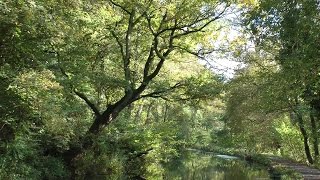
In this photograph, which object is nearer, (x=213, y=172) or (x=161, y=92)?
(x=161, y=92)

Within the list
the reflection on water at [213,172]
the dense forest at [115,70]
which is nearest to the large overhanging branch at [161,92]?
the dense forest at [115,70]

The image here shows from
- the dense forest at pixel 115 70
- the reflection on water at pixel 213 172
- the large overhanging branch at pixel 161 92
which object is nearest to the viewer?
the dense forest at pixel 115 70

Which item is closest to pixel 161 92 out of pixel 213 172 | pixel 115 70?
A: pixel 115 70

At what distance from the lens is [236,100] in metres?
26.3

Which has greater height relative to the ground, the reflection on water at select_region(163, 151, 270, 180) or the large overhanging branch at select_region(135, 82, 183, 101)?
the large overhanging branch at select_region(135, 82, 183, 101)

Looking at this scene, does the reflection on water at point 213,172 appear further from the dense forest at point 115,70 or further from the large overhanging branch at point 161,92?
the large overhanging branch at point 161,92

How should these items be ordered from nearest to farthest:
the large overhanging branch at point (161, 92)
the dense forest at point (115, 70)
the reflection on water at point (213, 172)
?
the dense forest at point (115, 70) < the large overhanging branch at point (161, 92) < the reflection on water at point (213, 172)

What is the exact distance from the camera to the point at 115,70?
661 inches

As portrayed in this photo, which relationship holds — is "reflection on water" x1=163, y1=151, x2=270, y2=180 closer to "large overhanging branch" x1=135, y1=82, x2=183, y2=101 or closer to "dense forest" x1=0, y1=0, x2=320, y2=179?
"dense forest" x1=0, y1=0, x2=320, y2=179

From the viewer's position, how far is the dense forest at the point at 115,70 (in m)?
8.02

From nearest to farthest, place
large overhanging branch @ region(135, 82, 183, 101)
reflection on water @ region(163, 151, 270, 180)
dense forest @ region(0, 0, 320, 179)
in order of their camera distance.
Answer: dense forest @ region(0, 0, 320, 179) < large overhanging branch @ region(135, 82, 183, 101) < reflection on water @ region(163, 151, 270, 180)

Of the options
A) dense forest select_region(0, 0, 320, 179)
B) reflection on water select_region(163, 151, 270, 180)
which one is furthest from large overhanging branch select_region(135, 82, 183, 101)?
reflection on water select_region(163, 151, 270, 180)

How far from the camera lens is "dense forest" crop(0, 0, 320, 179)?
8023 millimetres

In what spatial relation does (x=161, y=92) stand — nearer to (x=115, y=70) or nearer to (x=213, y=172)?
(x=115, y=70)
